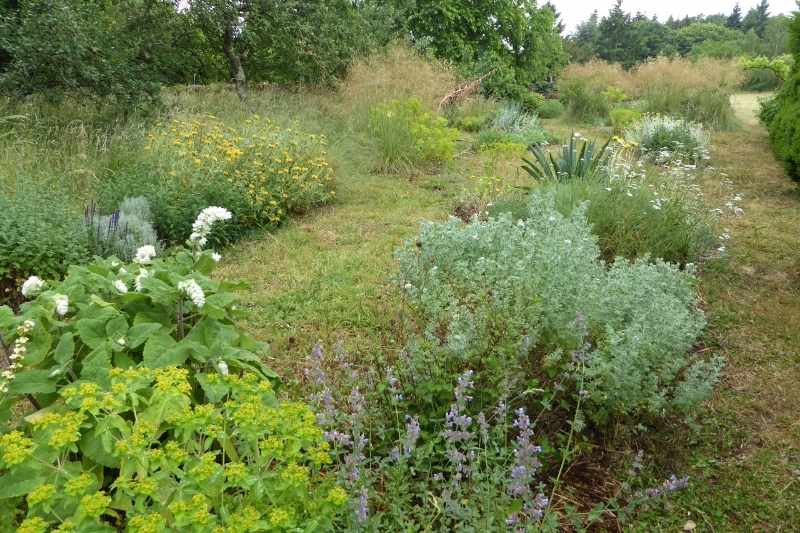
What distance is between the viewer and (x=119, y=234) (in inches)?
166

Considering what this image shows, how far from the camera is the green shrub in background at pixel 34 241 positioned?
3617mm

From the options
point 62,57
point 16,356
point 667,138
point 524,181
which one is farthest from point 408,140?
point 16,356

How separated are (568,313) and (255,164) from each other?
391cm

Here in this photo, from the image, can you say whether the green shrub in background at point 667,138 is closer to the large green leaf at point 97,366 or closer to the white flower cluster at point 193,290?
the white flower cluster at point 193,290

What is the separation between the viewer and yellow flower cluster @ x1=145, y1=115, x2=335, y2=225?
536 centimetres

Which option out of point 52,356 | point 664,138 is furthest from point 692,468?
point 664,138

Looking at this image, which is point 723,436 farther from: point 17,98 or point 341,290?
point 17,98

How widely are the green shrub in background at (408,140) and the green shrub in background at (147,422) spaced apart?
18.3 feet

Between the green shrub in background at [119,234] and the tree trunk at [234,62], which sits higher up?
the tree trunk at [234,62]

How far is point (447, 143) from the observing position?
764 cm

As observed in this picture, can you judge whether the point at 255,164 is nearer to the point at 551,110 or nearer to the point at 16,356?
the point at 16,356

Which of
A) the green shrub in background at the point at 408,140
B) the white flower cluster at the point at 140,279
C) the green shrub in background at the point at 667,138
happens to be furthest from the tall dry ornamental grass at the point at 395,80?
the white flower cluster at the point at 140,279

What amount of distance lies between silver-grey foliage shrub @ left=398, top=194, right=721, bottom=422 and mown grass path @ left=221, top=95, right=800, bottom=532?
295 mm

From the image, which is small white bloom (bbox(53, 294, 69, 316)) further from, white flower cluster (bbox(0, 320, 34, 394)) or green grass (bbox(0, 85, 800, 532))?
green grass (bbox(0, 85, 800, 532))
